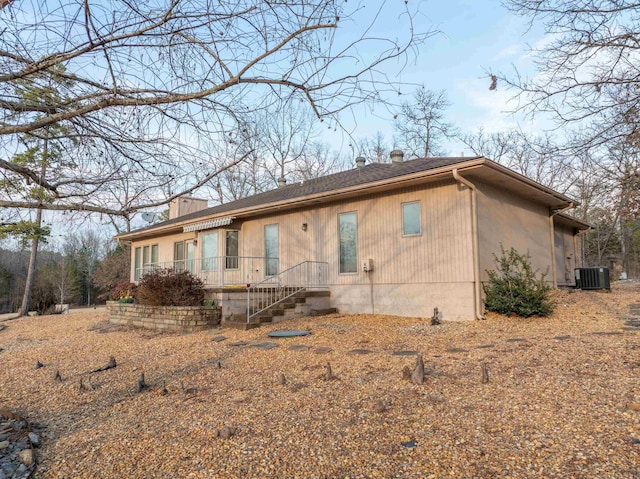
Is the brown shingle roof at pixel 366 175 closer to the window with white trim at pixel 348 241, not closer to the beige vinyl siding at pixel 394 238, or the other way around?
the beige vinyl siding at pixel 394 238

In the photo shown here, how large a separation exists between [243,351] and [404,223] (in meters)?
5.05

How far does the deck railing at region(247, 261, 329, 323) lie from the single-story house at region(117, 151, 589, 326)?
4 centimetres

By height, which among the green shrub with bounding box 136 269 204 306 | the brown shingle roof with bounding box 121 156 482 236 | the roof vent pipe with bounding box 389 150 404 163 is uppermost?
the roof vent pipe with bounding box 389 150 404 163

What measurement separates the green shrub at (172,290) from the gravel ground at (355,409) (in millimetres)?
3022

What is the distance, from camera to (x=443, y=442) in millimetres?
3023

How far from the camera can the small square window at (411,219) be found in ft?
31.8

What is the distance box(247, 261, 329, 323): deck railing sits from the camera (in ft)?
32.8

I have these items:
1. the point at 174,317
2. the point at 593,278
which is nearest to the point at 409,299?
the point at 174,317

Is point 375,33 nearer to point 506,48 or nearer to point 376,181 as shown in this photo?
point 506,48

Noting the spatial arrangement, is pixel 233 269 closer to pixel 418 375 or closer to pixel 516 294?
pixel 516 294

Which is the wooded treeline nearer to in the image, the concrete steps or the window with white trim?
the concrete steps

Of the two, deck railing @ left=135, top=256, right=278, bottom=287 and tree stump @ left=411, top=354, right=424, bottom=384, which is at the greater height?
deck railing @ left=135, top=256, right=278, bottom=287

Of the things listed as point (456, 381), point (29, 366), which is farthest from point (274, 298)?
point (456, 381)

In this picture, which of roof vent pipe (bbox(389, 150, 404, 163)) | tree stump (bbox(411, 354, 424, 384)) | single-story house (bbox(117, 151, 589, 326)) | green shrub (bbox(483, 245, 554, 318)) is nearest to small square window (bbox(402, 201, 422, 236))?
single-story house (bbox(117, 151, 589, 326))
